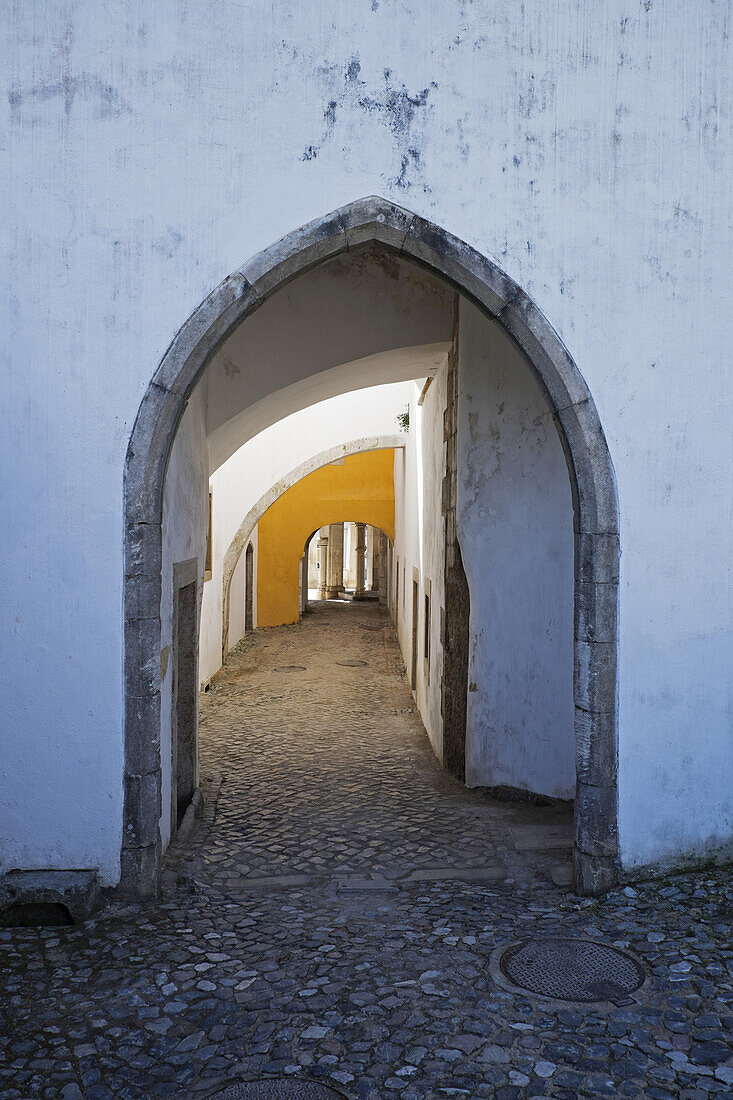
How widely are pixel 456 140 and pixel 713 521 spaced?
2.26m

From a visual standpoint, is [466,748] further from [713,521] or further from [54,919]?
[54,919]

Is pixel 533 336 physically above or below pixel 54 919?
above

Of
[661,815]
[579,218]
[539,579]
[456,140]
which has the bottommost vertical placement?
[661,815]

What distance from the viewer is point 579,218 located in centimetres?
442

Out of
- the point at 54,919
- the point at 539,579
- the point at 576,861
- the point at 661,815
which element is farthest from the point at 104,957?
the point at 539,579

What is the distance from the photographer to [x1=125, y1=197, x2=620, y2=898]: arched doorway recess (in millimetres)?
4227

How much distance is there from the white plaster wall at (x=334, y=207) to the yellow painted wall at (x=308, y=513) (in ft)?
48.8

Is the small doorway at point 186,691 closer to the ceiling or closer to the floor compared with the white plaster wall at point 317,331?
closer to the floor

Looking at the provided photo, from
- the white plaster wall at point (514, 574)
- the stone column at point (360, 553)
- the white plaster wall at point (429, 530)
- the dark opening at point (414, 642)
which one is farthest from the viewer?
the stone column at point (360, 553)

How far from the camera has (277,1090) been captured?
2.84 metres

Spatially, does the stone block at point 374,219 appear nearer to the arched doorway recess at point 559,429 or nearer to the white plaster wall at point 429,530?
the arched doorway recess at point 559,429

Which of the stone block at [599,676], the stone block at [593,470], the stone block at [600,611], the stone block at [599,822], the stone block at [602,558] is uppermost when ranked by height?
the stone block at [593,470]

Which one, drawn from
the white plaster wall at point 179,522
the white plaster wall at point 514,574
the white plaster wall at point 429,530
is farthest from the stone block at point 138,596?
the white plaster wall at point 429,530

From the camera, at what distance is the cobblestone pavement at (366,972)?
2.95 m
